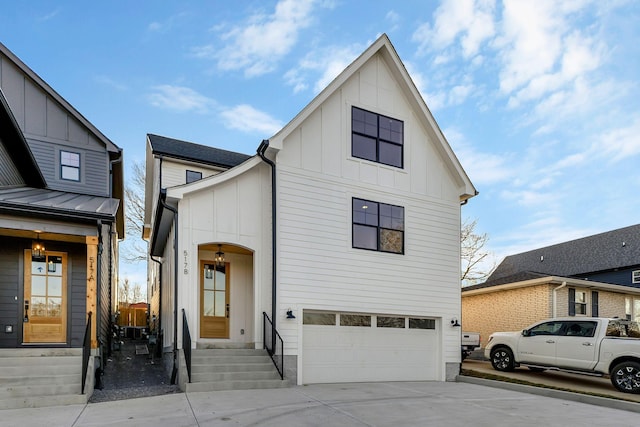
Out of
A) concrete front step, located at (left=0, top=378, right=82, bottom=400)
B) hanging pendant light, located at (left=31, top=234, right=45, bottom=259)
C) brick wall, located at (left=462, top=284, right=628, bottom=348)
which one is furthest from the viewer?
brick wall, located at (left=462, top=284, right=628, bottom=348)

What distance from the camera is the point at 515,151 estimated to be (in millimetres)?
26547

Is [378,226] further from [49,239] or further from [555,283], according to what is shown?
[555,283]

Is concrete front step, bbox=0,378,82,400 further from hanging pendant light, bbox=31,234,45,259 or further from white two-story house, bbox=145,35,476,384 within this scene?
hanging pendant light, bbox=31,234,45,259

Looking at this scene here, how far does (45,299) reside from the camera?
35.1 ft

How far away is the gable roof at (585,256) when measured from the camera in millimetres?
24703

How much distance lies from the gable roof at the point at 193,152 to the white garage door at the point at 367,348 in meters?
7.63

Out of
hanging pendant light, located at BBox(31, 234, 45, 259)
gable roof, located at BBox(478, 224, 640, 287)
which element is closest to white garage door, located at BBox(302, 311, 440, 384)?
hanging pendant light, located at BBox(31, 234, 45, 259)

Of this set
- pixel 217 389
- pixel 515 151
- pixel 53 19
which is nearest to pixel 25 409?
pixel 217 389

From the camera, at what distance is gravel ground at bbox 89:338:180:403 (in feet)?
26.8

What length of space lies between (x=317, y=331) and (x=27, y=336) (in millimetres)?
6719

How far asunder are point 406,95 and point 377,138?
1.74 metres

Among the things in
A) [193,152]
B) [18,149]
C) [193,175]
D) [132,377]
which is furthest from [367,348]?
[18,149]

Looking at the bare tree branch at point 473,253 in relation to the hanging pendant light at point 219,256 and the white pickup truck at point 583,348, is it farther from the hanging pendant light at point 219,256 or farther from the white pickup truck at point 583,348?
the hanging pendant light at point 219,256

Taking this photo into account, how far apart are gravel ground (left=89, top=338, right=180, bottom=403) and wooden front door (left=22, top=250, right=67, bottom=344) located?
157 centimetres
